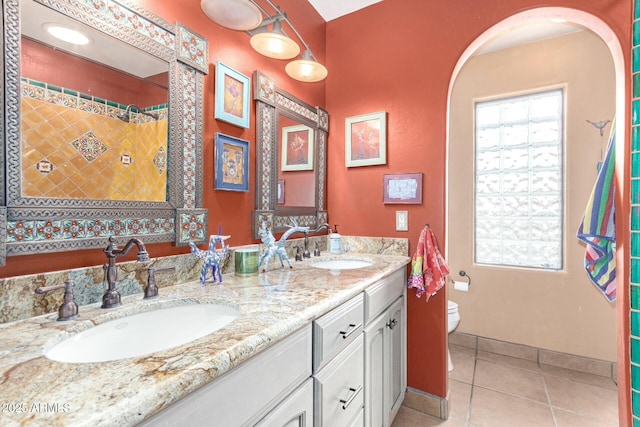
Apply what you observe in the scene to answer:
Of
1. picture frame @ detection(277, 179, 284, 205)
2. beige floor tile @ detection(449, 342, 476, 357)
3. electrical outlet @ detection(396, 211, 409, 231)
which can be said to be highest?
picture frame @ detection(277, 179, 284, 205)

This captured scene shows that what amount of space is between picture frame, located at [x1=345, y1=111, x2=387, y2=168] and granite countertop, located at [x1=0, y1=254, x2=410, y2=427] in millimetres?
1221

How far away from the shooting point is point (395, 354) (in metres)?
1.67

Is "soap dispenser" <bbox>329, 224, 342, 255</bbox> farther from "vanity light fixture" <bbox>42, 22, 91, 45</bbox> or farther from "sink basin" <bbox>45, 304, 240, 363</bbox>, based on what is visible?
"vanity light fixture" <bbox>42, 22, 91, 45</bbox>

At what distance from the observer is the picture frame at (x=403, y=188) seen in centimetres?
184

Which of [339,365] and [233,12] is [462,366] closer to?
[339,365]

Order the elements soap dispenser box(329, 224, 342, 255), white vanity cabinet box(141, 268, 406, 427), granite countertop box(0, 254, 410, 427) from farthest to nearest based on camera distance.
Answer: soap dispenser box(329, 224, 342, 255) → white vanity cabinet box(141, 268, 406, 427) → granite countertop box(0, 254, 410, 427)

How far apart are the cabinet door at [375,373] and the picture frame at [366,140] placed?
1064 mm

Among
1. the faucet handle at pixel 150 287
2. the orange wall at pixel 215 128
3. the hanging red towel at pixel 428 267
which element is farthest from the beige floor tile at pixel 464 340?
the faucet handle at pixel 150 287

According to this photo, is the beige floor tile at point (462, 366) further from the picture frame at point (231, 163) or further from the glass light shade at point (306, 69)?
the glass light shade at point (306, 69)

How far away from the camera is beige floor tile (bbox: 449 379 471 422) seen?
1769mm

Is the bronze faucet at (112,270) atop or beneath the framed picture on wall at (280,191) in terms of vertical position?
beneath

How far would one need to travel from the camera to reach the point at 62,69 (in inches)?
34.6

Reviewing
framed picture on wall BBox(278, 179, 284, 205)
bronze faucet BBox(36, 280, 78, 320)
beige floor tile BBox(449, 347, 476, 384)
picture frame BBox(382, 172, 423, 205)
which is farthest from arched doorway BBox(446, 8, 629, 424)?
bronze faucet BBox(36, 280, 78, 320)

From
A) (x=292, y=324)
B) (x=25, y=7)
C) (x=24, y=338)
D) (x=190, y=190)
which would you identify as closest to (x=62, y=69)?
(x=25, y=7)
